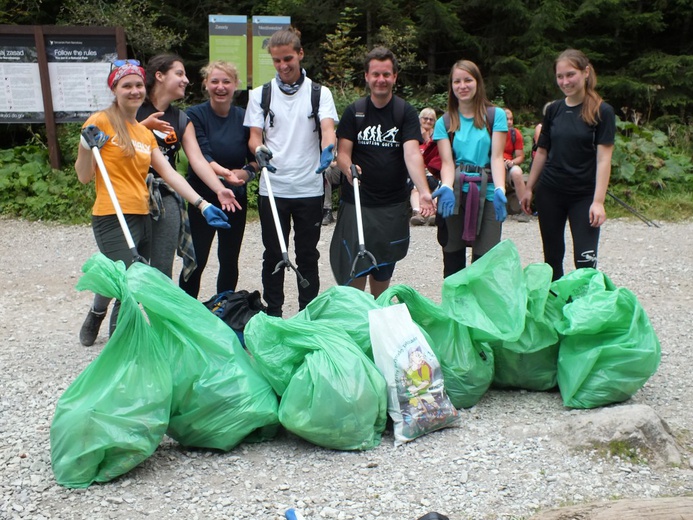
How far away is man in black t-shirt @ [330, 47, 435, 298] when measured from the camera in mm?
4473

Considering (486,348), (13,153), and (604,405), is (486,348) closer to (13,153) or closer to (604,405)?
(604,405)

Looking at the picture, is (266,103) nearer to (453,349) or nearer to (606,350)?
(453,349)

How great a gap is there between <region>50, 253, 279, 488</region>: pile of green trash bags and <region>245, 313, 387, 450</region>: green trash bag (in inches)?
4.8

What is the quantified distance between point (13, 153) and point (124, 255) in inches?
288

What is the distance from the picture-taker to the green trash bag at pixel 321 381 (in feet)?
10.6

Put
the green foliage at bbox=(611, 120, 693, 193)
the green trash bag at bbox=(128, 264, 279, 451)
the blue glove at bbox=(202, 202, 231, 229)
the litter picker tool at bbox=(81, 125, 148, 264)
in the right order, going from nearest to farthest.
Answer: the green trash bag at bbox=(128, 264, 279, 451) → the litter picker tool at bbox=(81, 125, 148, 264) → the blue glove at bbox=(202, 202, 231, 229) → the green foliage at bbox=(611, 120, 693, 193)

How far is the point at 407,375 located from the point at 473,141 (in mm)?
1660

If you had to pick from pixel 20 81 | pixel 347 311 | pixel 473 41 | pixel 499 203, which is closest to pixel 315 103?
pixel 499 203

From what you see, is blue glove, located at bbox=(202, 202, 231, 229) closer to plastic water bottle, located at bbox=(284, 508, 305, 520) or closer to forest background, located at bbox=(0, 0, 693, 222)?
plastic water bottle, located at bbox=(284, 508, 305, 520)

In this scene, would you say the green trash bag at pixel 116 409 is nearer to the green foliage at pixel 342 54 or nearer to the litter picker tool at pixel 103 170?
the litter picker tool at pixel 103 170

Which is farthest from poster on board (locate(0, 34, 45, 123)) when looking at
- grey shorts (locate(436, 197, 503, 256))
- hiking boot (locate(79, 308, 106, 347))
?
grey shorts (locate(436, 197, 503, 256))

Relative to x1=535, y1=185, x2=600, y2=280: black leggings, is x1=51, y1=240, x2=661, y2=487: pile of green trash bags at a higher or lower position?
lower

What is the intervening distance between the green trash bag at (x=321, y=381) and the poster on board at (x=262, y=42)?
7564mm

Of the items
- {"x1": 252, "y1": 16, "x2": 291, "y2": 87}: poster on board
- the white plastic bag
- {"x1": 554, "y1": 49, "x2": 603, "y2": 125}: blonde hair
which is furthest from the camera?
{"x1": 252, "y1": 16, "x2": 291, "y2": 87}: poster on board
